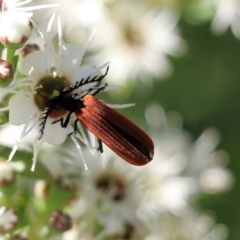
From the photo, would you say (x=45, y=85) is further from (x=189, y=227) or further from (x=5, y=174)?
(x=189, y=227)

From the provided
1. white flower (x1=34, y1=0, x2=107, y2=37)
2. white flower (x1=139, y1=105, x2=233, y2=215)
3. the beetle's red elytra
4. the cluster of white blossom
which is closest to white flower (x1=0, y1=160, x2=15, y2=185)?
the cluster of white blossom

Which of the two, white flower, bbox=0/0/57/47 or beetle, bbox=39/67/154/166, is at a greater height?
white flower, bbox=0/0/57/47

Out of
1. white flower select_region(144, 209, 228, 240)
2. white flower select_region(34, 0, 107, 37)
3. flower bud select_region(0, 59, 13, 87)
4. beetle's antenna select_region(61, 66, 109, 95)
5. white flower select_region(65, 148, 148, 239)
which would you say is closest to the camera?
flower bud select_region(0, 59, 13, 87)

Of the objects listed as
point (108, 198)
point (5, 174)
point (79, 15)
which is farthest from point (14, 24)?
point (79, 15)

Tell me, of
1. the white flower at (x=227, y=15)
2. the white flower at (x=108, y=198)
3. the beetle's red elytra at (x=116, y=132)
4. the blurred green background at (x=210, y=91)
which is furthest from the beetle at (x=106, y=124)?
the blurred green background at (x=210, y=91)

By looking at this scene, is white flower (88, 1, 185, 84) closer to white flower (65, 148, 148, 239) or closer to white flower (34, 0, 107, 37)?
white flower (34, 0, 107, 37)

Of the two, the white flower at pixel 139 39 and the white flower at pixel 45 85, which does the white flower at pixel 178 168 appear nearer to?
the white flower at pixel 139 39
